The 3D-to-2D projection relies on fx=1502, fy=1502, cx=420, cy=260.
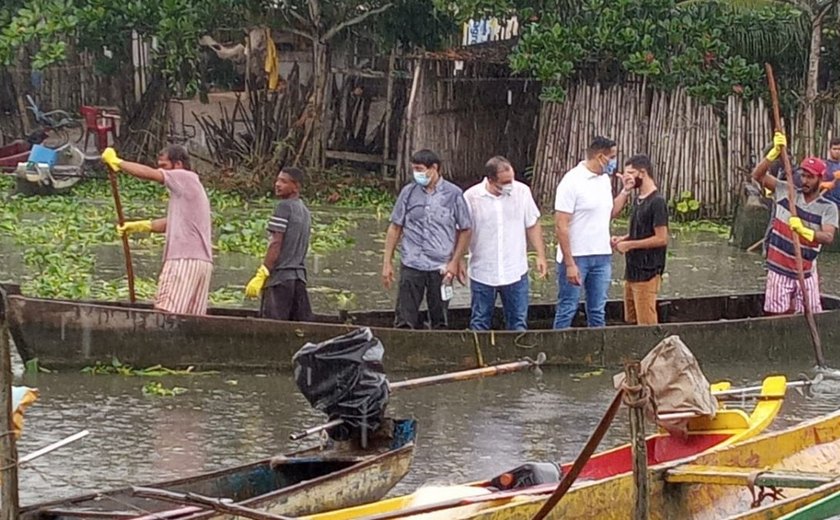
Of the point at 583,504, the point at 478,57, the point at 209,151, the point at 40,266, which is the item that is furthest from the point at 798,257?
the point at 209,151

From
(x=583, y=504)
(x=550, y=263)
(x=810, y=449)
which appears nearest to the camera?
(x=583, y=504)

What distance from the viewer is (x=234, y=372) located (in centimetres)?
1168

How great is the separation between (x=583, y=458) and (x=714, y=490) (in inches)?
65.6

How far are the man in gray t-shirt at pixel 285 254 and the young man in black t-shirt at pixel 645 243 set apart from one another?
263 cm

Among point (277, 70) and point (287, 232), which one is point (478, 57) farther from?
point (287, 232)

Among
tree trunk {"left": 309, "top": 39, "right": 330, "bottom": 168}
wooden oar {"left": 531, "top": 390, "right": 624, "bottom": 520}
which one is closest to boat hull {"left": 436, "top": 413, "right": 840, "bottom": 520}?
wooden oar {"left": 531, "top": 390, "right": 624, "bottom": 520}

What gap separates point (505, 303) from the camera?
12547mm

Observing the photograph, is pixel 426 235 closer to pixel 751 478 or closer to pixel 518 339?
pixel 518 339

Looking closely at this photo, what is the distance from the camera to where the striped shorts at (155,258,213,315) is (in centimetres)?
1180

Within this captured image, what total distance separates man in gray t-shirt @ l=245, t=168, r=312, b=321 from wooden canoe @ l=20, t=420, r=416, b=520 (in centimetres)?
378

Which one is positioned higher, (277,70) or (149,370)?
(277,70)

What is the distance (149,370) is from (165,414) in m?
1.07

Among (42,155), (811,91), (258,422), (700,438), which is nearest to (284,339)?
(258,422)

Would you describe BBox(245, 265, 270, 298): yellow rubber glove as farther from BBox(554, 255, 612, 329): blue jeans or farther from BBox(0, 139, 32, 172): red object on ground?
BBox(0, 139, 32, 172): red object on ground
